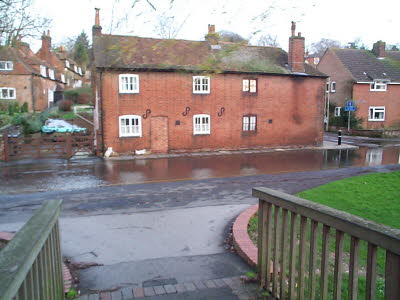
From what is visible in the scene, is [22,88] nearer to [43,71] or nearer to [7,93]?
[7,93]

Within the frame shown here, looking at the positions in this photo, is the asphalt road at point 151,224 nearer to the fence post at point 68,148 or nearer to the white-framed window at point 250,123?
the fence post at point 68,148

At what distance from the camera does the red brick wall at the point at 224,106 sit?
21.4 m

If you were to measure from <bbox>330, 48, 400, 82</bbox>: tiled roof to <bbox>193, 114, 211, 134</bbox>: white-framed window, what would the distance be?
70.1 feet

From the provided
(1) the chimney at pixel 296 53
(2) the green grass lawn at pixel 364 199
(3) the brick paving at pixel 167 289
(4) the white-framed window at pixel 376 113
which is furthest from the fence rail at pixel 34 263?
(4) the white-framed window at pixel 376 113

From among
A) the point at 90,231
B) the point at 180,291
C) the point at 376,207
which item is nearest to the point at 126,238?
the point at 90,231

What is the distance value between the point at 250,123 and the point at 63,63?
4344cm

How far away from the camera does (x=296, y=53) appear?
25719 mm

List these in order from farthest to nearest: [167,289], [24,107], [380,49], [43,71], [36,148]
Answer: [43,71], [380,49], [24,107], [36,148], [167,289]

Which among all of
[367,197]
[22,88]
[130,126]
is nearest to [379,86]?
[130,126]

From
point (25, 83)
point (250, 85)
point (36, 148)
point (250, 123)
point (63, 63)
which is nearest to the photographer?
point (36, 148)

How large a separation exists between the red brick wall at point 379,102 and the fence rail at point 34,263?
38.4 m

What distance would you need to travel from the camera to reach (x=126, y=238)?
20.7ft

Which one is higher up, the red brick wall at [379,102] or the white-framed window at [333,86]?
the white-framed window at [333,86]

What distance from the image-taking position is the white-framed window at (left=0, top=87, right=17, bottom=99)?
3928 centimetres
